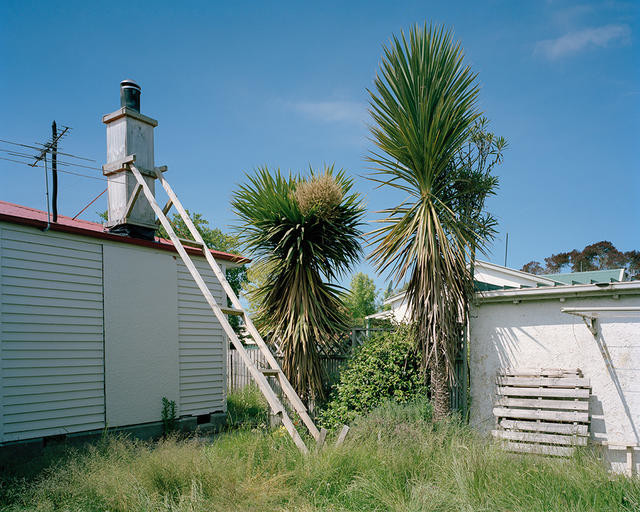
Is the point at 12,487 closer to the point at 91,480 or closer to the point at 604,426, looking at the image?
the point at 91,480

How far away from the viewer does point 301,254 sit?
7.30 metres

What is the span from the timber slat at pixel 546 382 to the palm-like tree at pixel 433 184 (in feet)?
2.82

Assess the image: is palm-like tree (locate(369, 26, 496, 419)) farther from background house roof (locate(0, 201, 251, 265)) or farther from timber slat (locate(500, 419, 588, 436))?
background house roof (locate(0, 201, 251, 265))

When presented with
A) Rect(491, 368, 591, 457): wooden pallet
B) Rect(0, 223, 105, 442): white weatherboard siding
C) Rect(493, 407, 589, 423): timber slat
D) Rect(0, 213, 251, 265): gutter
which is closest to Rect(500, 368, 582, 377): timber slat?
Rect(491, 368, 591, 457): wooden pallet

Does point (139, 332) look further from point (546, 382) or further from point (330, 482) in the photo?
point (546, 382)

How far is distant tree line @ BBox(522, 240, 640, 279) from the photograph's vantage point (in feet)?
105

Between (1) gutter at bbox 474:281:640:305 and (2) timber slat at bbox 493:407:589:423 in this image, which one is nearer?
(2) timber slat at bbox 493:407:589:423

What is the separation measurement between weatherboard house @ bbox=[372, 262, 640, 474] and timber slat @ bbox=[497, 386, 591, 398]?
0.01 meters

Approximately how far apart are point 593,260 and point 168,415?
119 feet

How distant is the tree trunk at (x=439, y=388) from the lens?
20.3 ft

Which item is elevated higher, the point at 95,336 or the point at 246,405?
the point at 95,336

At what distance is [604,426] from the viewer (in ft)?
18.8

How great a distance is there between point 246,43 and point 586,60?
7.42 m

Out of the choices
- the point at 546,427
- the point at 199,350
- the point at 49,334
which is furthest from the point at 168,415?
the point at 546,427
